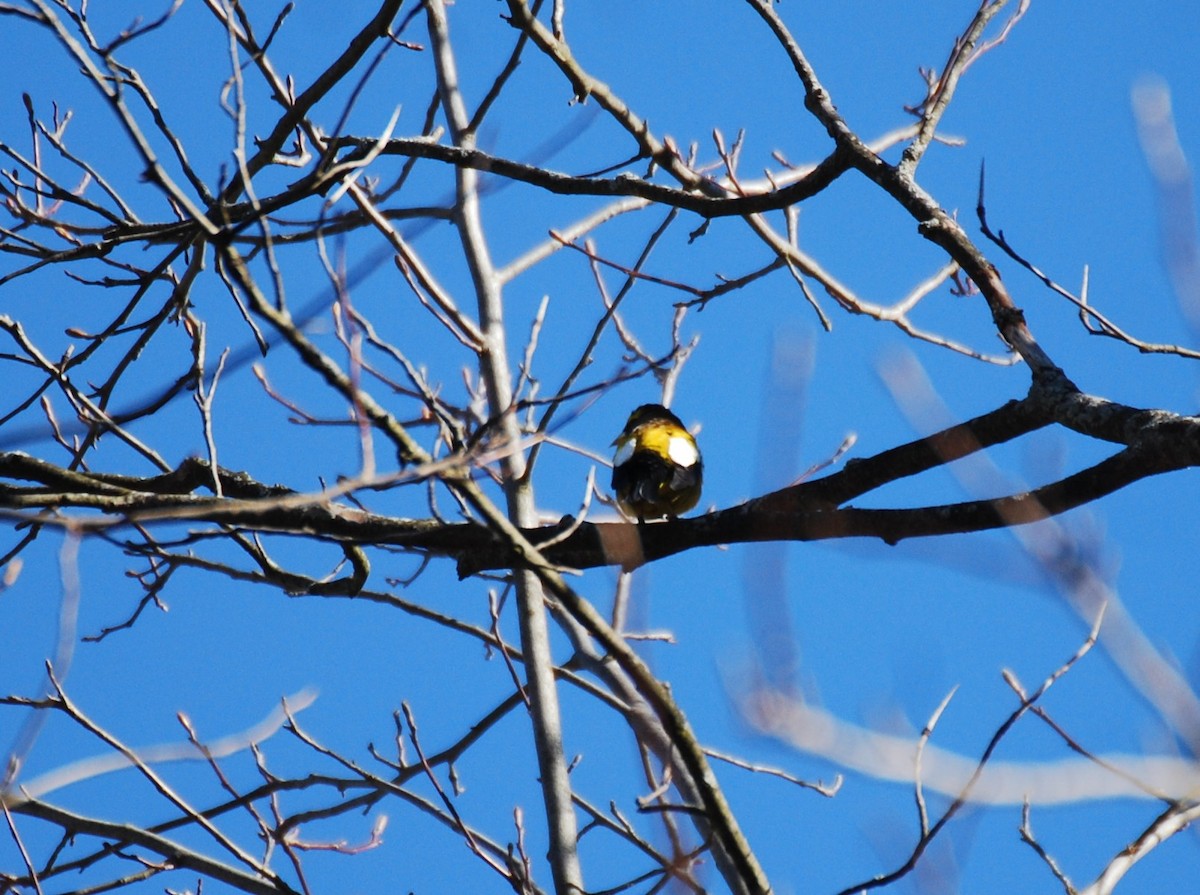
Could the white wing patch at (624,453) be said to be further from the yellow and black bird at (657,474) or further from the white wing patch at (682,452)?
the white wing patch at (682,452)

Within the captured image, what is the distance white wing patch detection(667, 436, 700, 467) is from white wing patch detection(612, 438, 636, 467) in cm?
17

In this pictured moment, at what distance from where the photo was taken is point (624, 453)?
5.48m

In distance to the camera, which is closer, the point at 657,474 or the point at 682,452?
the point at 657,474

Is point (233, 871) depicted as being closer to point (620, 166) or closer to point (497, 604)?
point (497, 604)

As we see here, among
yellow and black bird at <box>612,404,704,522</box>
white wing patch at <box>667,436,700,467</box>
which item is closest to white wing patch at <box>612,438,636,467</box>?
yellow and black bird at <box>612,404,704,522</box>

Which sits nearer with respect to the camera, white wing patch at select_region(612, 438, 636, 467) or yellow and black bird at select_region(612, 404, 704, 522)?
yellow and black bird at select_region(612, 404, 704, 522)

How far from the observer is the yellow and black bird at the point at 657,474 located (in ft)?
17.3

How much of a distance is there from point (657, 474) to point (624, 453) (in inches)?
10.3

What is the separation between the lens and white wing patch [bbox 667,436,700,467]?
5.38 meters

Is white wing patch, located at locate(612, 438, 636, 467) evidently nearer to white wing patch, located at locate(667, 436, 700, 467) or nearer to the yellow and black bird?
the yellow and black bird

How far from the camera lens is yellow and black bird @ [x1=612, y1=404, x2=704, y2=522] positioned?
5.27 m

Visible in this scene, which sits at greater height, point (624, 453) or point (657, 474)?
point (624, 453)

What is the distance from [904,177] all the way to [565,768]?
187 centimetres

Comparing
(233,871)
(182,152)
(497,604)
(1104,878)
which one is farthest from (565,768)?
(182,152)
